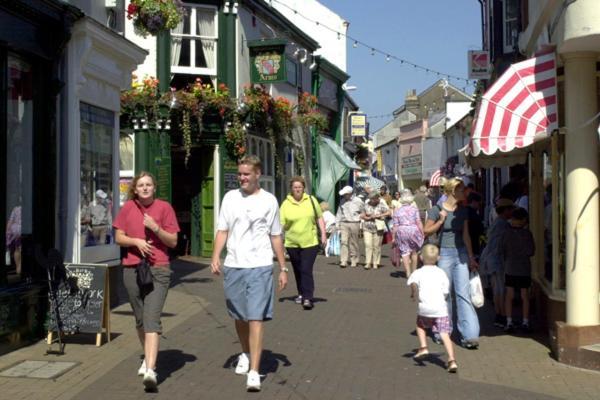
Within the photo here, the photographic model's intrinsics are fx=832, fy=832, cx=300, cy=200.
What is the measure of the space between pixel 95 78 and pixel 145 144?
291 inches

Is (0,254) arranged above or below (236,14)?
below

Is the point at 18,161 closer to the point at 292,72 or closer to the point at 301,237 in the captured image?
the point at 301,237

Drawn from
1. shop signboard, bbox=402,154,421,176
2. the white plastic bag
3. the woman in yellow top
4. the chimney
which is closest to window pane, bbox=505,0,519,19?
the woman in yellow top

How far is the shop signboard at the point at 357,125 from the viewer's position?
36938mm

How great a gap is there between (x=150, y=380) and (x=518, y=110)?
4360mm

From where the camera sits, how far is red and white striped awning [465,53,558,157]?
8.08m

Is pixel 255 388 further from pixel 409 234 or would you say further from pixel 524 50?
pixel 409 234

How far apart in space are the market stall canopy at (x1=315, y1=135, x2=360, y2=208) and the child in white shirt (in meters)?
19.7

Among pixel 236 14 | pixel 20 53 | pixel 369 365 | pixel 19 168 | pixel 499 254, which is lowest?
pixel 369 365

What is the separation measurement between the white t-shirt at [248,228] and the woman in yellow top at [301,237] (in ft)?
14.4

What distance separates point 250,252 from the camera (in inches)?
279

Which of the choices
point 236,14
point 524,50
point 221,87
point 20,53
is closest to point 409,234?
point 524,50

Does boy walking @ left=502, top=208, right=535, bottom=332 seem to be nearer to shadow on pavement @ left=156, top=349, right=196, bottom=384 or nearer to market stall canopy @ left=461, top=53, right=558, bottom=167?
market stall canopy @ left=461, top=53, right=558, bottom=167

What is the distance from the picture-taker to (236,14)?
19156mm
